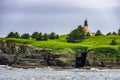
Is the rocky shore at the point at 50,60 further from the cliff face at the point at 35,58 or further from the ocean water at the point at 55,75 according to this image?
the ocean water at the point at 55,75

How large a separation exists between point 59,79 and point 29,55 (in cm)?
9854

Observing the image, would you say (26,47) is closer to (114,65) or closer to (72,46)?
(72,46)

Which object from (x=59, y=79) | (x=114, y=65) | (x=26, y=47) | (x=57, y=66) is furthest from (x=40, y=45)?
(x=59, y=79)

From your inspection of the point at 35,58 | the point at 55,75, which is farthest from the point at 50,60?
the point at 55,75

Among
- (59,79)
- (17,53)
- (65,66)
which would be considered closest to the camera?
(59,79)

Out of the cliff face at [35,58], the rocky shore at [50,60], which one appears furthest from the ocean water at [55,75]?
the cliff face at [35,58]

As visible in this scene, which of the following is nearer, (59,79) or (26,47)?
(59,79)

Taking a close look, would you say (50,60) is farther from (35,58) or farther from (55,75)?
(55,75)

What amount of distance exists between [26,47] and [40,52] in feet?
28.4

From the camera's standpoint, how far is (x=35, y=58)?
185375mm

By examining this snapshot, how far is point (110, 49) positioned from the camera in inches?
7534

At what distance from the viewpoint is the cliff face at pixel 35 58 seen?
598 feet

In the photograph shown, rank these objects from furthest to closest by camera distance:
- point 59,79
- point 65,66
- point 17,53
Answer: point 17,53 < point 65,66 < point 59,79

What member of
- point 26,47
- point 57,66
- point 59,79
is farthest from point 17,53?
point 59,79
